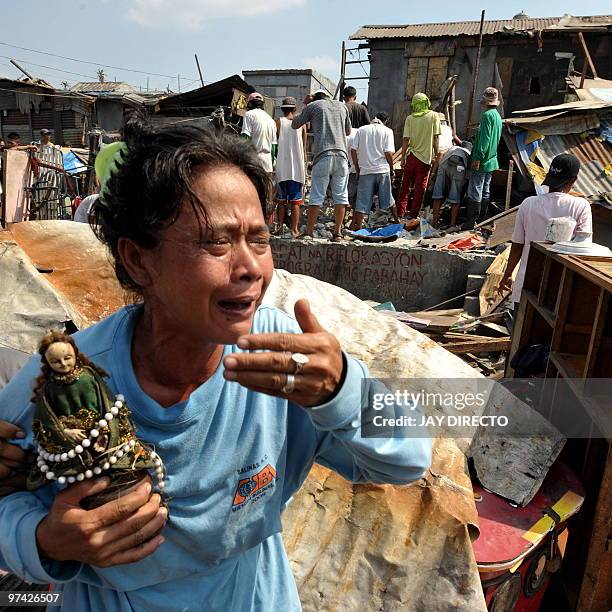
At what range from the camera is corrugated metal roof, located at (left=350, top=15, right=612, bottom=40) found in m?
17.2

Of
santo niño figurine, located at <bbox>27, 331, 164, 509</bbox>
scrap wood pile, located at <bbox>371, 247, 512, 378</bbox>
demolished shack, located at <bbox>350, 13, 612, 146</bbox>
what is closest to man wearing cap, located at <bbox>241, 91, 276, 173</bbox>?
scrap wood pile, located at <bbox>371, 247, 512, 378</bbox>

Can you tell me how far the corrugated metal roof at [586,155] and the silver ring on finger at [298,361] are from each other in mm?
9960

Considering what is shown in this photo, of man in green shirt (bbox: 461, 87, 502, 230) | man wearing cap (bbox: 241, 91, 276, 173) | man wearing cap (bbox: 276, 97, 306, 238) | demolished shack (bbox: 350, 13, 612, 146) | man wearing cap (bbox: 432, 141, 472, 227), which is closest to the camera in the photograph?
man wearing cap (bbox: 241, 91, 276, 173)

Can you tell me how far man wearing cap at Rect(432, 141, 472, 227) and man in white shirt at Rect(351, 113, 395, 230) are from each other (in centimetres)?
100

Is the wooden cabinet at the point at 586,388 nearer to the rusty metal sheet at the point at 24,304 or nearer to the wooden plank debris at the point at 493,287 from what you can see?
the wooden plank debris at the point at 493,287

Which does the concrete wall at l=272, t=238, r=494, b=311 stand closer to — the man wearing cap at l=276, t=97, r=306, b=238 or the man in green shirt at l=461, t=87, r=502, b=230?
the man wearing cap at l=276, t=97, r=306, b=238

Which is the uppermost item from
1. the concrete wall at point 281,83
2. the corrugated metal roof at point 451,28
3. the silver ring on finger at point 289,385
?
the corrugated metal roof at point 451,28

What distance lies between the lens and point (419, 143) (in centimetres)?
874

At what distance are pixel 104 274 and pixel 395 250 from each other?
4.66 meters

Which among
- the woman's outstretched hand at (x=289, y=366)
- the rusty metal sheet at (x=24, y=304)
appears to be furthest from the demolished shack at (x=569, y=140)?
the woman's outstretched hand at (x=289, y=366)

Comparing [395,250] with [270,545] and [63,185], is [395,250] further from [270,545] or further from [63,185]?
[63,185]

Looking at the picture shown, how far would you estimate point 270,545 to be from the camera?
1.44m

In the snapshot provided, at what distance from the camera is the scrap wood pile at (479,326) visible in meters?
5.24

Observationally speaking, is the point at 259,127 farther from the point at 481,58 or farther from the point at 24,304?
the point at 481,58
